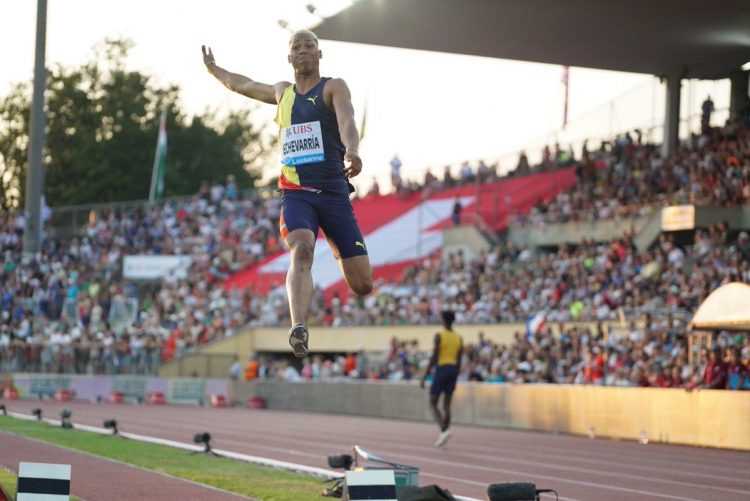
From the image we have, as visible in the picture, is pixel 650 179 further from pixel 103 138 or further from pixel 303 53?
pixel 103 138

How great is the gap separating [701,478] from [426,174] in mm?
32484

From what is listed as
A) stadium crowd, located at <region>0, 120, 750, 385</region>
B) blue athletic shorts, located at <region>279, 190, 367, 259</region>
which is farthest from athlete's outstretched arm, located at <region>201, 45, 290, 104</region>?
stadium crowd, located at <region>0, 120, 750, 385</region>

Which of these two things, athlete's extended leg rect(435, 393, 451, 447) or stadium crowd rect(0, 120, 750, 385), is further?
stadium crowd rect(0, 120, 750, 385)

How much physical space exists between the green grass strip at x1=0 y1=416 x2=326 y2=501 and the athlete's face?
4190 mm

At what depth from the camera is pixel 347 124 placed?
30.3 ft

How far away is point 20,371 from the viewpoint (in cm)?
3800

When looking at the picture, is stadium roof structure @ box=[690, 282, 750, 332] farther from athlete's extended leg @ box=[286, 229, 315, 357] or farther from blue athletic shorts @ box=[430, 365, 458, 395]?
athlete's extended leg @ box=[286, 229, 315, 357]

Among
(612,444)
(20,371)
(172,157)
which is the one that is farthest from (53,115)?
(612,444)

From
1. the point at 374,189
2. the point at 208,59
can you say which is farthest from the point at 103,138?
the point at 208,59

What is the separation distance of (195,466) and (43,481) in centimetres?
758

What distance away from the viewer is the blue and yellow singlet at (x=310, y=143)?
9578 mm

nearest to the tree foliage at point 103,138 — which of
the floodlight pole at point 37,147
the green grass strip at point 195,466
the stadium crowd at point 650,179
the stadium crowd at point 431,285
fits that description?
the stadium crowd at point 431,285

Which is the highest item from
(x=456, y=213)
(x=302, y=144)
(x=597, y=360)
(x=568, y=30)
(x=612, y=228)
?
(x=568, y=30)

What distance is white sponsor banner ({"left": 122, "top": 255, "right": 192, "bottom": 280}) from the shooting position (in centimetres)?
4559
